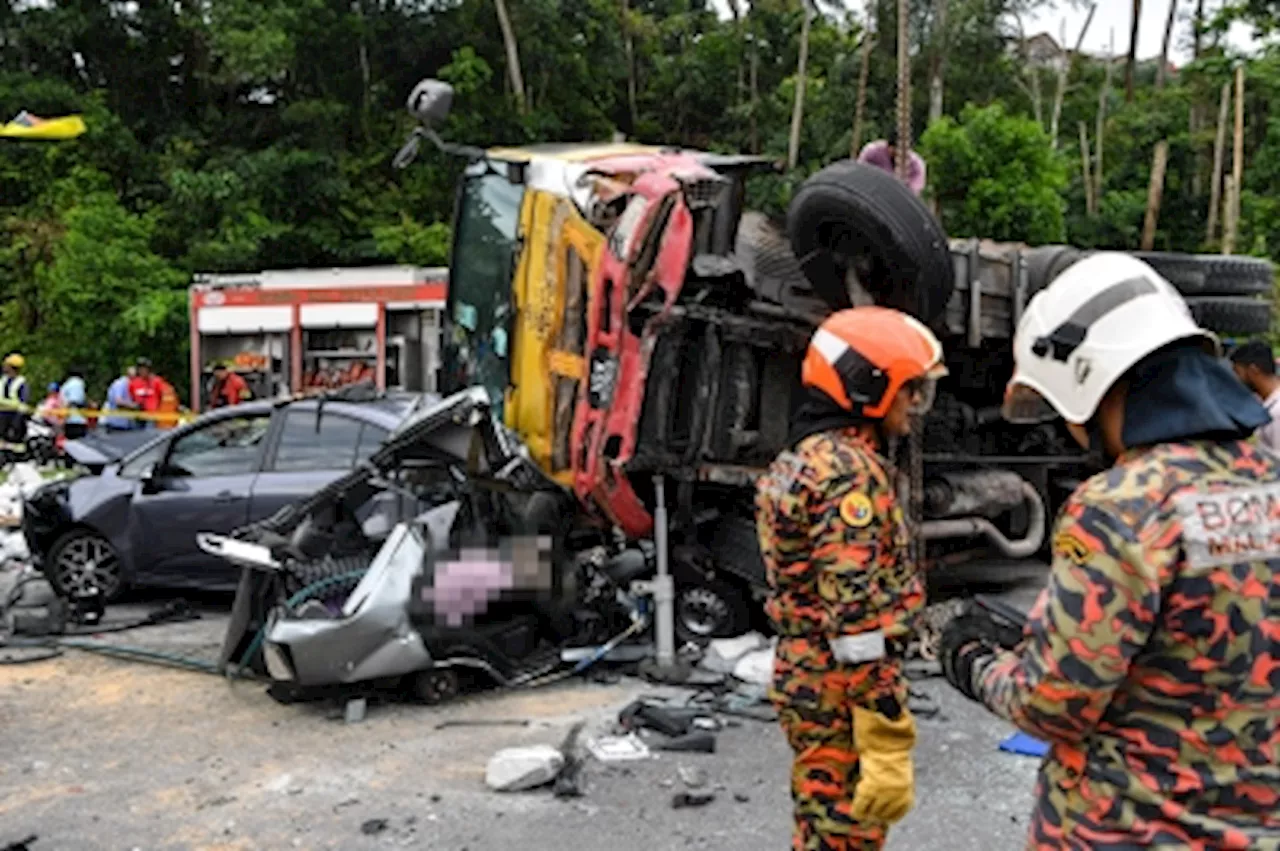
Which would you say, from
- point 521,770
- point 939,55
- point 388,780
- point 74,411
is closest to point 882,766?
point 521,770

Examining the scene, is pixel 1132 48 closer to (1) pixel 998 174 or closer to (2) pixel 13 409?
(1) pixel 998 174

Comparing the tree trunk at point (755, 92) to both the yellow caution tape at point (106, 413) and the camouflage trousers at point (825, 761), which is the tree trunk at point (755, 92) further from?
the camouflage trousers at point (825, 761)

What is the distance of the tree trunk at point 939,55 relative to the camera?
91.7 ft

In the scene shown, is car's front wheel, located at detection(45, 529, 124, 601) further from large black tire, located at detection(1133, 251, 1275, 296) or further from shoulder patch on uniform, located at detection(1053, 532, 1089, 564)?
shoulder patch on uniform, located at detection(1053, 532, 1089, 564)

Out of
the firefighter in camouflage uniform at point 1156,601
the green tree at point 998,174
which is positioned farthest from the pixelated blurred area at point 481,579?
the green tree at point 998,174

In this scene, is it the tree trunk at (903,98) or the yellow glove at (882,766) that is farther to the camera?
the tree trunk at (903,98)

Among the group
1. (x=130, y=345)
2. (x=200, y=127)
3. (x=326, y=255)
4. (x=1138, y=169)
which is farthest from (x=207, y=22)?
(x=1138, y=169)

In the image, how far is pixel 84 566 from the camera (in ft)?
28.5

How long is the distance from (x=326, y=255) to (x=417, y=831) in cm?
2412

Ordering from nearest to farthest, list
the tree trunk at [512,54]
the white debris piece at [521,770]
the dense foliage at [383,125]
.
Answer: the white debris piece at [521,770] → the dense foliage at [383,125] → the tree trunk at [512,54]

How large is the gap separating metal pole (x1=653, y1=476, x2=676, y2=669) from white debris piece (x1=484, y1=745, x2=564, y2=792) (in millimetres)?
1419

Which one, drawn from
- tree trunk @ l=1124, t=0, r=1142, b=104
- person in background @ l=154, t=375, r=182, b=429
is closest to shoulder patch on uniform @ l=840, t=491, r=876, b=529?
person in background @ l=154, t=375, r=182, b=429

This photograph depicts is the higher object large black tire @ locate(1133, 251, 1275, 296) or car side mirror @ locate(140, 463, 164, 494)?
large black tire @ locate(1133, 251, 1275, 296)

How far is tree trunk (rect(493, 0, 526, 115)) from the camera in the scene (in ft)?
94.3
